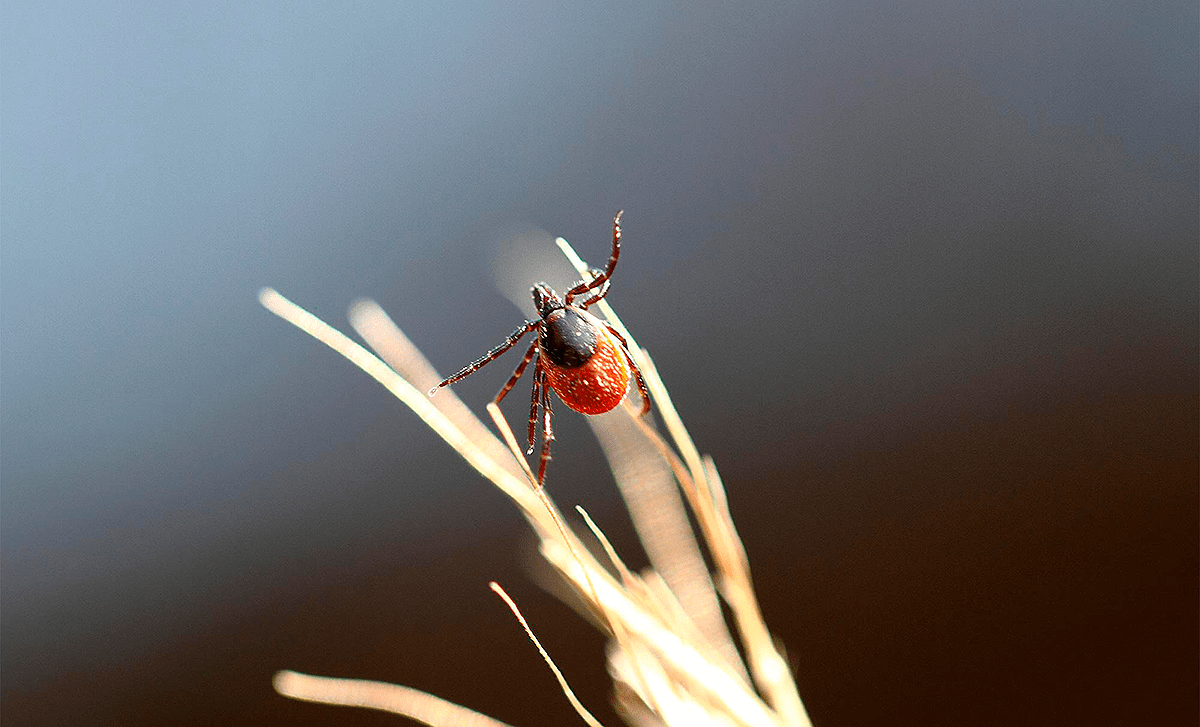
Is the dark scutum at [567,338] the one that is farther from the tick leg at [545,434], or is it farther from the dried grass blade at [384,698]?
the dried grass blade at [384,698]

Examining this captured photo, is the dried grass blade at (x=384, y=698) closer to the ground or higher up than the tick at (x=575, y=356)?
closer to the ground

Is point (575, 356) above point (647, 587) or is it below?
above

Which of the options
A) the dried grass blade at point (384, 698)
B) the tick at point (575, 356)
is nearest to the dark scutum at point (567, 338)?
the tick at point (575, 356)

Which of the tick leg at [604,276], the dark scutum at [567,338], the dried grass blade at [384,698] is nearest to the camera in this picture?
the dried grass blade at [384,698]

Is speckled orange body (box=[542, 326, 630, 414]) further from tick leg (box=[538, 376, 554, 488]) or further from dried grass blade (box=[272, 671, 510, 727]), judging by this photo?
dried grass blade (box=[272, 671, 510, 727])

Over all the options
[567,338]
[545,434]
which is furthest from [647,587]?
[567,338]

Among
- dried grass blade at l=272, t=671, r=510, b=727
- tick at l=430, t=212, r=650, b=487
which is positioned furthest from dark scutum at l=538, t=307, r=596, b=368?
dried grass blade at l=272, t=671, r=510, b=727

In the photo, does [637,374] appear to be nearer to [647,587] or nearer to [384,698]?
[647,587]
